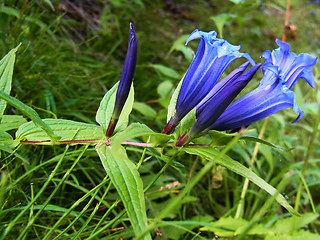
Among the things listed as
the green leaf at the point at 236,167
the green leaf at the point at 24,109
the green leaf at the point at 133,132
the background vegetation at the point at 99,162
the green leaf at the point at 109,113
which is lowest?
the background vegetation at the point at 99,162

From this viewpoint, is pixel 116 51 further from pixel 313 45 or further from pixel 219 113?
pixel 313 45

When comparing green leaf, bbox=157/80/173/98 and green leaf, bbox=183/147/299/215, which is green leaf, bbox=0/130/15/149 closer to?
green leaf, bbox=183/147/299/215

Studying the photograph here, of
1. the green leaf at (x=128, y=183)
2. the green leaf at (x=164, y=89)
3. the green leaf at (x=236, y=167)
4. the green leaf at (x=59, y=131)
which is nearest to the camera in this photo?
the green leaf at (x=128, y=183)

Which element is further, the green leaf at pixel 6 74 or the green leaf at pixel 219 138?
the green leaf at pixel 6 74

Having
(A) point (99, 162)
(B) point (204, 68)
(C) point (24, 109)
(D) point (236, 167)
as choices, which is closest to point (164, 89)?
(A) point (99, 162)

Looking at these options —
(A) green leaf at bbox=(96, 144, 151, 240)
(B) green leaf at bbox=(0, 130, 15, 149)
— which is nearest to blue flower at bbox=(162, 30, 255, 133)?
(A) green leaf at bbox=(96, 144, 151, 240)

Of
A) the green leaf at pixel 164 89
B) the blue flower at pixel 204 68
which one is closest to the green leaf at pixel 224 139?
the blue flower at pixel 204 68

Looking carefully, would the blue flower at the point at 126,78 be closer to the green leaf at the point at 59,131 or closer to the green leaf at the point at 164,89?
the green leaf at the point at 59,131
